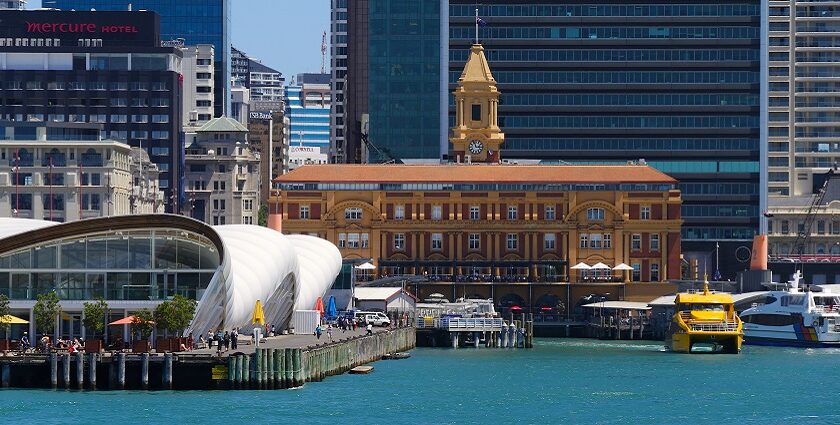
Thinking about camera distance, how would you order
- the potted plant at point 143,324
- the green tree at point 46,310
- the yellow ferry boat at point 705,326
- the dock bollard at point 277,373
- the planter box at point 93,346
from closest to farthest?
1. the dock bollard at point 277,373
2. the planter box at point 93,346
3. the potted plant at point 143,324
4. the green tree at point 46,310
5. the yellow ferry boat at point 705,326

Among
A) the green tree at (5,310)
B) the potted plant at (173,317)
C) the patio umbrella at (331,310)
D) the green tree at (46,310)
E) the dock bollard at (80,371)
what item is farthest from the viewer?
the patio umbrella at (331,310)

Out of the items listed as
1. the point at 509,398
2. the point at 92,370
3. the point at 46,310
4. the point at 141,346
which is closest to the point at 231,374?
the point at 141,346

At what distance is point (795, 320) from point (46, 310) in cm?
7802

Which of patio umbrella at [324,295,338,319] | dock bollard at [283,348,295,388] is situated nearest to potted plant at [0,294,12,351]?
dock bollard at [283,348,295,388]

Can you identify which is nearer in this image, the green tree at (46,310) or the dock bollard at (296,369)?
the dock bollard at (296,369)

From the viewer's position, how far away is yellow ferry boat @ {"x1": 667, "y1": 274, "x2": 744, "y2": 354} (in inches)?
6486

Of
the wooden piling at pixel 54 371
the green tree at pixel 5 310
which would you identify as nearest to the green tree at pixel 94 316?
the green tree at pixel 5 310

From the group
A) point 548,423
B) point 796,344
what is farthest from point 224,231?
point 796,344

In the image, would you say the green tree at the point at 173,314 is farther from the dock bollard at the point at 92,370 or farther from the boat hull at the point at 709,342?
the boat hull at the point at 709,342

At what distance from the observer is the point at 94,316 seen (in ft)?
393

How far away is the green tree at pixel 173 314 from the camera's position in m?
119

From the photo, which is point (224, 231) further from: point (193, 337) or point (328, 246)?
point (328, 246)

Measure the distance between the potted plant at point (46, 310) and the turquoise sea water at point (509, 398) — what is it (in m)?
9.76

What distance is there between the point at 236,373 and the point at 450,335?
6810cm
